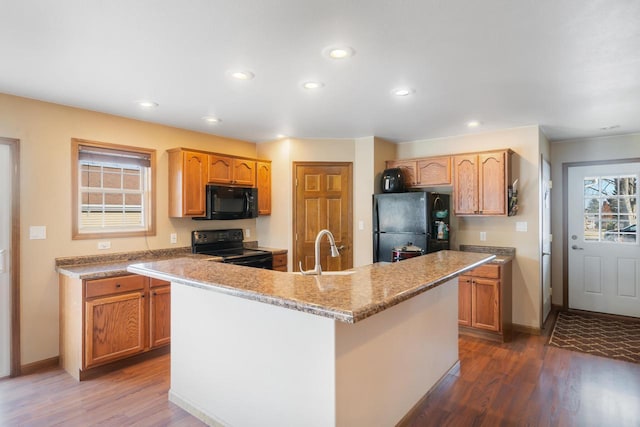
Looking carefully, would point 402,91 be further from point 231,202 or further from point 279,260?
point 279,260

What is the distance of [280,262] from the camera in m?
4.77

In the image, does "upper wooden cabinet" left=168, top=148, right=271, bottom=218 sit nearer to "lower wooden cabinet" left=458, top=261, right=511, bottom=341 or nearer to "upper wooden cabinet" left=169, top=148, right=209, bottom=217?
"upper wooden cabinet" left=169, top=148, right=209, bottom=217

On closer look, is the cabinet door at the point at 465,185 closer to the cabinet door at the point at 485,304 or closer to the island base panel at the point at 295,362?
the cabinet door at the point at 485,304

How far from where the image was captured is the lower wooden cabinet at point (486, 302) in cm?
386

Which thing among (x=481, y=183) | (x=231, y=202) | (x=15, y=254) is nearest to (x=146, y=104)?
(x=231, y=202)

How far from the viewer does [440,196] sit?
4.42m

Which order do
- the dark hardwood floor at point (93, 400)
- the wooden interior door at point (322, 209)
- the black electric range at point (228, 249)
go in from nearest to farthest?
the dark hardwood floor at point (93, 400) → the black electric range at point (228, 249) → the wooden interior door at point (322, 209)

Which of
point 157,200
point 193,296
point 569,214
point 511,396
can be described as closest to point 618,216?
point 569,214

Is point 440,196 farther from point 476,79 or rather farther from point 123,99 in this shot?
point 123,99

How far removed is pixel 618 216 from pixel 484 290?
2.33 metres

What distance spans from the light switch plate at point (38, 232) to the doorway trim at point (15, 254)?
0.09 m

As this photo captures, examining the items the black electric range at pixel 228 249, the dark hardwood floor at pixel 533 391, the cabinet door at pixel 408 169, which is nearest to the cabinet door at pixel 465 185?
the cabinet door at pixel 408 169

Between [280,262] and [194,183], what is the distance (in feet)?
4.90

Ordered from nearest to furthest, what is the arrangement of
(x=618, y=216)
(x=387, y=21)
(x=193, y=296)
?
(x=387, y=21) → (x=193, y=296) → (x=618, y=216)
